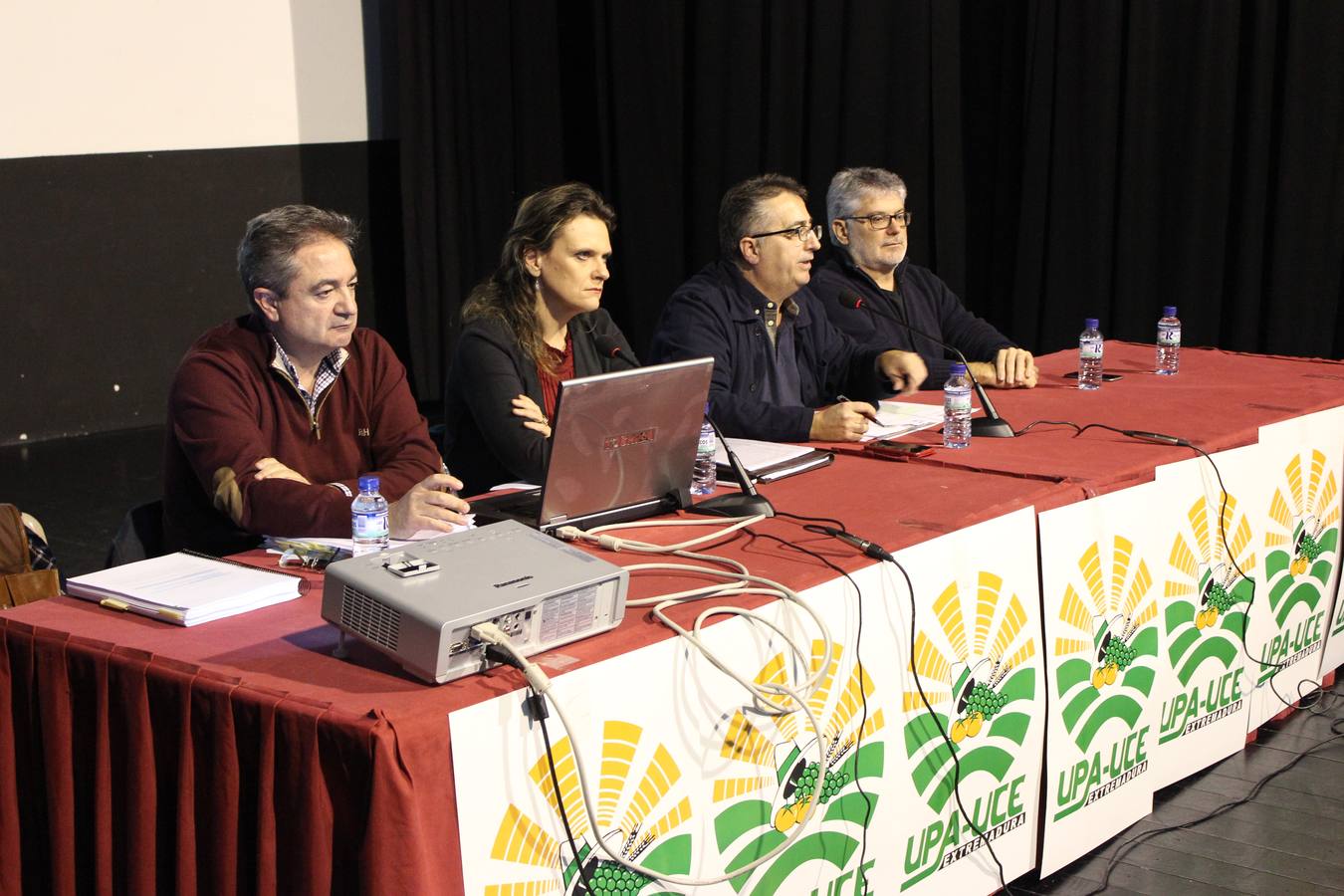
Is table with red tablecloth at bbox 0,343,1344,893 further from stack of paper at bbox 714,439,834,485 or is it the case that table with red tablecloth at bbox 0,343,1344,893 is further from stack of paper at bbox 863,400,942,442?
stack of paper at bbox 863,400,942,442

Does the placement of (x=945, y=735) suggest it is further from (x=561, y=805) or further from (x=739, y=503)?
(x=561, y=805)

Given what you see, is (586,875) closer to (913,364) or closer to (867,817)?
(867,817)

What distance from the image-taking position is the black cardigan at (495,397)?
264 cm

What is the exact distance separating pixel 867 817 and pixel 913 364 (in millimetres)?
1609

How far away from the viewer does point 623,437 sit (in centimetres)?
208

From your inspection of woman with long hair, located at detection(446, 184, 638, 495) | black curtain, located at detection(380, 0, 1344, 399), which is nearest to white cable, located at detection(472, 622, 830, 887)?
woman with long hair, located at detection(446, 184, 638, 495)

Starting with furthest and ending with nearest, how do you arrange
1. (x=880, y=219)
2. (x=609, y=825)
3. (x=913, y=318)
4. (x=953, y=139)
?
(x=953, y=139), (x=913, y=318), (x=880, y=219), (x=609, y=825)

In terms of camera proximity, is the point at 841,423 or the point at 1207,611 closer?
the point at 1207,611

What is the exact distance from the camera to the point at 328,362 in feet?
8.23

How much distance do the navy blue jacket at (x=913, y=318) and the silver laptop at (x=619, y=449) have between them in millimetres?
1525

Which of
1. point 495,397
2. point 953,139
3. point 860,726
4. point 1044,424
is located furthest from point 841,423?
point 953,139

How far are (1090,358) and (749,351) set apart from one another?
32.7 inches

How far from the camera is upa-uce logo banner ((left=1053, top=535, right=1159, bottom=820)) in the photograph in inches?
90.8

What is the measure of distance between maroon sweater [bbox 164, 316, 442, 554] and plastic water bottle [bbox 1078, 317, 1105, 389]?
5.30ft
